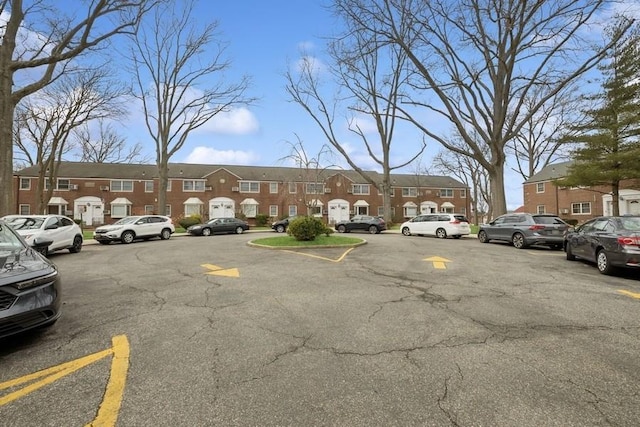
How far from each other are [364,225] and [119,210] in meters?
30.7

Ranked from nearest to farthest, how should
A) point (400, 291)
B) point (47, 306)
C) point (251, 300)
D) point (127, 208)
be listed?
point (47, 306) < point (251, 300) < point (400, 291) < point (127, 208)

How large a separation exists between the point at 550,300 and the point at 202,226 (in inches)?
917

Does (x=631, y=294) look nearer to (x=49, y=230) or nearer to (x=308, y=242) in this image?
(x=308, y=242)

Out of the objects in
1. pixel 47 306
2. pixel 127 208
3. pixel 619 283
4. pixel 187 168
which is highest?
pixel 187 168

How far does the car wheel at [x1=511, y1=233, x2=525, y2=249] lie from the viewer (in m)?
15.1

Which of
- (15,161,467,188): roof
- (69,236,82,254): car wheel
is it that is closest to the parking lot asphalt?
(69,236,82,254): car wheel

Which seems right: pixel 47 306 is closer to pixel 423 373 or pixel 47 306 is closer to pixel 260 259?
pixel 423 373

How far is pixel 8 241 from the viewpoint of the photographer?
17.0 ft

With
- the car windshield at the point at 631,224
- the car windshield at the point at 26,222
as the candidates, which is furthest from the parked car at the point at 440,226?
the car windshield at the point at 26,222

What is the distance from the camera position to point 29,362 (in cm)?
350

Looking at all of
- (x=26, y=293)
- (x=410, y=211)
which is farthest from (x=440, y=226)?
(x=410, y=211)

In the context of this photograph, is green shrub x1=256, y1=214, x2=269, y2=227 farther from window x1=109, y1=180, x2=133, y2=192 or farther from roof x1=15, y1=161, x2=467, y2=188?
window x1=109, y1=180, x2=133, y2=192

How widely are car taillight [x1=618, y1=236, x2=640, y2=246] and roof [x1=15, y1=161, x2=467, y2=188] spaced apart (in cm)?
3161

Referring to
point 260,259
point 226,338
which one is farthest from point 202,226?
point 226,338
